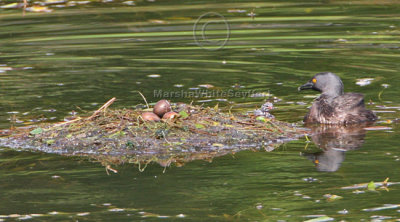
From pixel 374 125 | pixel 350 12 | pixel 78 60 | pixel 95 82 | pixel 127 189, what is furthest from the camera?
pixel 350 12

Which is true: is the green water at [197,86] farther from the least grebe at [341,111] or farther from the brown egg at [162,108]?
the brown egg at [162,108]

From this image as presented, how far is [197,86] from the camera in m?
13.7

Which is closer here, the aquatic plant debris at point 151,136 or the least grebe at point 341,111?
the aquatic plant debris at point 151,136

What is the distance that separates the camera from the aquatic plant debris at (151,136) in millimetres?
9414

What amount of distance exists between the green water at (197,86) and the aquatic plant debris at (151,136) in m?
0.32

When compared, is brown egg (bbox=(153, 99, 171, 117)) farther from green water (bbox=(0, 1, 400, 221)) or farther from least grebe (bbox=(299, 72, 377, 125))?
least grebe (bbox=(299, 72, 377, 125))

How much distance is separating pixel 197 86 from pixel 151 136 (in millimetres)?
4114

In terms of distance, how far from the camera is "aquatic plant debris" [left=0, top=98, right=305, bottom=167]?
9414 mm

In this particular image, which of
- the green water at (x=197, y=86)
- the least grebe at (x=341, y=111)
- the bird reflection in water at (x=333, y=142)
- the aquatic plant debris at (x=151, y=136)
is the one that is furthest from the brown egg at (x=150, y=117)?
the least grebe at (x=341, y=111)

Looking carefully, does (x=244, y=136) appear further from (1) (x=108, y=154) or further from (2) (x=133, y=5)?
(2) (x=133, y=5)

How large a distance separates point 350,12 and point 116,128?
1317 centimetres

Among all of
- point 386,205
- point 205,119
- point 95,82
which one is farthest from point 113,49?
point 386,205

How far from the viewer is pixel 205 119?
1005 cm

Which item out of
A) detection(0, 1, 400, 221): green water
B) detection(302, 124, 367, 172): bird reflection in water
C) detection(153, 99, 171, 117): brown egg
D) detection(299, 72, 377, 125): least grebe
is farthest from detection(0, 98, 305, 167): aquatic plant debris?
detection(299, 72, 377, 125): least grebe
